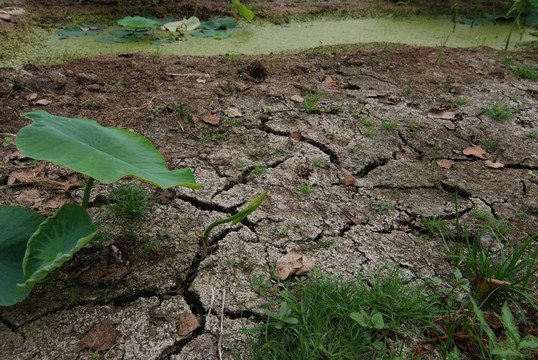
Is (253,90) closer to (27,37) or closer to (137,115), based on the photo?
(137,115)

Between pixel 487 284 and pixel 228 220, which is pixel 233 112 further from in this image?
pixel 487 284

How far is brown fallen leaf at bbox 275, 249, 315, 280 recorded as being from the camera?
137 centimetres

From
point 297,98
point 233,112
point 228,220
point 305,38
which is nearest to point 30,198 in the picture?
point 228,220

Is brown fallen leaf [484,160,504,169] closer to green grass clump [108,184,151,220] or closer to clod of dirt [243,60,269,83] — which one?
clod of dirt [243,60,269,83]

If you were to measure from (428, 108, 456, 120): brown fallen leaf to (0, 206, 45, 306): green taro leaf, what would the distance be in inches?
85.7

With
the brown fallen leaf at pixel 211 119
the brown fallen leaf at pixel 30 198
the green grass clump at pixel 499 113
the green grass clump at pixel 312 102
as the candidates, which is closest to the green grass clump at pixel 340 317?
the brown fallen leaf at pixel 30 198

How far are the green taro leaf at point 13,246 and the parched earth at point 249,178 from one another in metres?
0.15

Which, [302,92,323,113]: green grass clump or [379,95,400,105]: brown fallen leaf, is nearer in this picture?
[302,92,323,113]: green grass clump

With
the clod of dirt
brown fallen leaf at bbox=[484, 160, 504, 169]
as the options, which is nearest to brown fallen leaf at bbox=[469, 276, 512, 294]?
brown fallen leaf at bbox=[484, 160, 504, 169]

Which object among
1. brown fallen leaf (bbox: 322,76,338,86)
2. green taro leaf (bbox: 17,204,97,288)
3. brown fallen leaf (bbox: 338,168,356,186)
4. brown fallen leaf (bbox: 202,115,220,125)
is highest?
green taro leaf (bbox: 17,204,97,288)

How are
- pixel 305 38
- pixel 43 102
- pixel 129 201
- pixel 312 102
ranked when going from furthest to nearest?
pixel 305 38
pixel 312 102
pixel 43 102
pixel 129 201

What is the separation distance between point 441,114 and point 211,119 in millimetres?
1429

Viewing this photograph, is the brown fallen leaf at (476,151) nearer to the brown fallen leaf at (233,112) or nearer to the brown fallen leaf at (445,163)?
the brown fallen leaf at (445,163)

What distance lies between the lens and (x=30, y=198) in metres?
1.61
